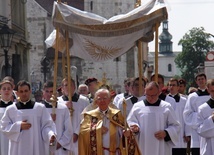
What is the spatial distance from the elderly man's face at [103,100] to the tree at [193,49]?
265ft

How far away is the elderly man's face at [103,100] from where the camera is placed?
1003 centimetres

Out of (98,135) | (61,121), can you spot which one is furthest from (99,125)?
(61,121)

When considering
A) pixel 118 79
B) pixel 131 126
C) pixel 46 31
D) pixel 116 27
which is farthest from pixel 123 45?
pixel 118 79

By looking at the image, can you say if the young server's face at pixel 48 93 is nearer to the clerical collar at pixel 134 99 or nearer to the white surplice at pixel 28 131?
the white surplice at pixel 28 131

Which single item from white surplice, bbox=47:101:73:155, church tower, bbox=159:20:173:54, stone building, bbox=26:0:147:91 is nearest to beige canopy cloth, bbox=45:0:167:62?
white surplice, bbox=47:101:73:155

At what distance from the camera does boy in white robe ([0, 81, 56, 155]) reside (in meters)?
10.8

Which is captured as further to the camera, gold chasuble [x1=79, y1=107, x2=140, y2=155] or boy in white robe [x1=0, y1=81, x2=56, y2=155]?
boy in white robe [x1=0, y1=81, x2=56, y2=155]

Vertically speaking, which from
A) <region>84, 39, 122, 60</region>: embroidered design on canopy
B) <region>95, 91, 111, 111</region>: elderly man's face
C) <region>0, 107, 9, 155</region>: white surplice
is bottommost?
<region>0, 107, 9, 155</region>: white surplice

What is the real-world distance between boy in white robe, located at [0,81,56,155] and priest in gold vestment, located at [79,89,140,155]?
2.58 feet

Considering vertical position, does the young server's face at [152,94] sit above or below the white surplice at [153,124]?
above

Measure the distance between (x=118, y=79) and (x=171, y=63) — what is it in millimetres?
112015

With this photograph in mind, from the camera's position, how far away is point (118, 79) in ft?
206

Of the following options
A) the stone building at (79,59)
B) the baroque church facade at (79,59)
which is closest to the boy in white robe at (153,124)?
the baroque church facade at (79,59)

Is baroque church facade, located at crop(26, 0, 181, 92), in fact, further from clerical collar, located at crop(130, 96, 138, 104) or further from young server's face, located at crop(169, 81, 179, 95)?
clerical collar, located at crop(130, 96, 138, 104)
